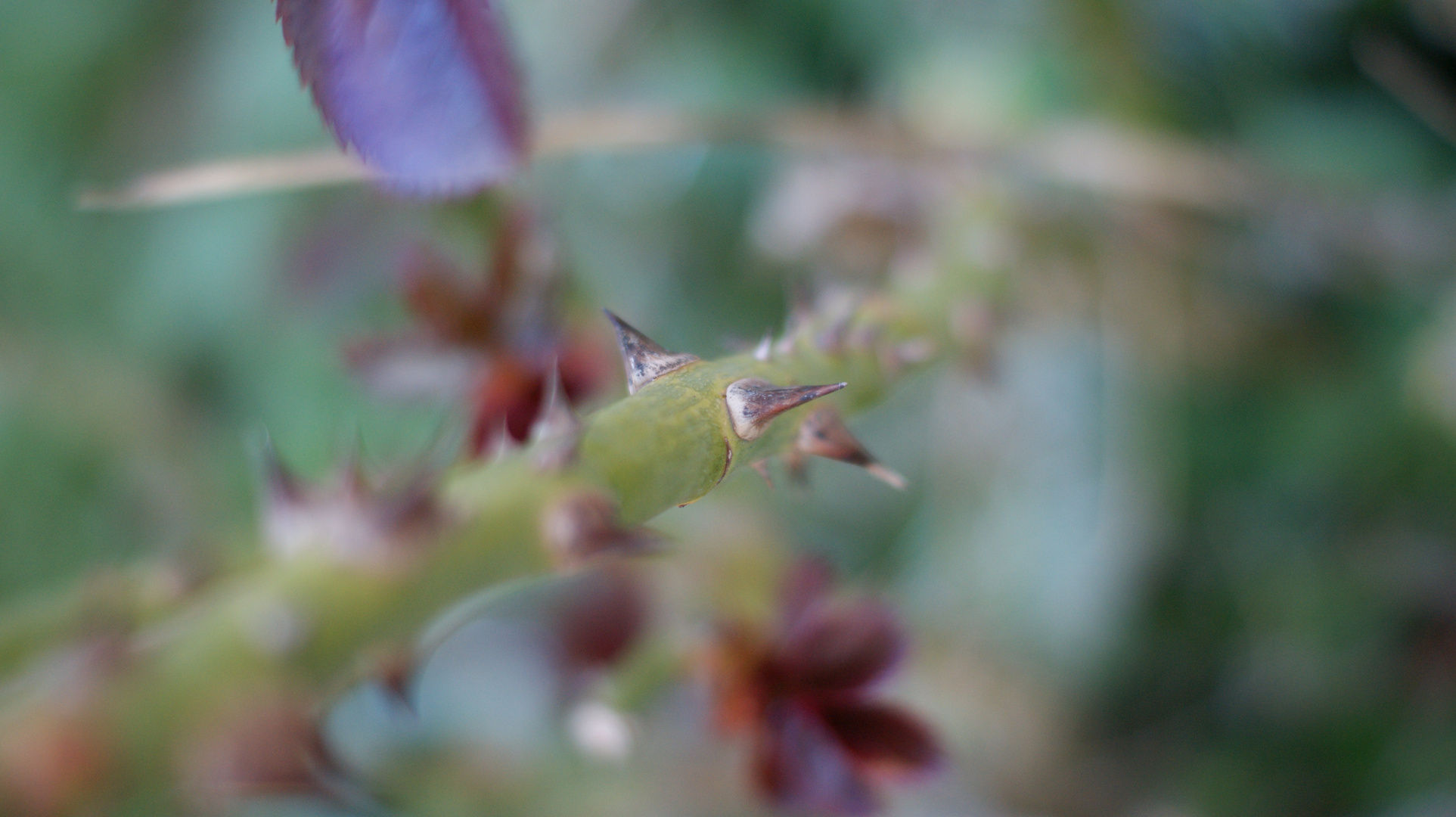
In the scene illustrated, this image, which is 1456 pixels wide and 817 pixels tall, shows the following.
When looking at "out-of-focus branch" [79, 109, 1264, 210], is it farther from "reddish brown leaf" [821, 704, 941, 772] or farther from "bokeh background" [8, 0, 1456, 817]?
"reddish brown leaf" [821, 704, 941, 772]

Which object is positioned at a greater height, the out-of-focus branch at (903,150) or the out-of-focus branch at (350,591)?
the out-of-focus branch at (350,591)

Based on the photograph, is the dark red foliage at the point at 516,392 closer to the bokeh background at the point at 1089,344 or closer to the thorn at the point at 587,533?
the thorn at the point at 587,533

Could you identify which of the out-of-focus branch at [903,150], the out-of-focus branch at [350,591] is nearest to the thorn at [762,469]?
the out-of-focus branch at [350,591]

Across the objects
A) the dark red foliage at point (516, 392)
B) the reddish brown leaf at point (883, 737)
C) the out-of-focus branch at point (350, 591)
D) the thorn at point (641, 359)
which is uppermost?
the thorn at point (641, 359)

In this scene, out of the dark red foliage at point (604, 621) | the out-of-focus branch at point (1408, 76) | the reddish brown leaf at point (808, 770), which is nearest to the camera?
the reddish brown leaf at point (808, 770)

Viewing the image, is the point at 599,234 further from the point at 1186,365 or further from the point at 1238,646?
the point at 1238,646

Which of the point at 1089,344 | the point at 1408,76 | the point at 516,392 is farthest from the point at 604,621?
the point at 1408,76

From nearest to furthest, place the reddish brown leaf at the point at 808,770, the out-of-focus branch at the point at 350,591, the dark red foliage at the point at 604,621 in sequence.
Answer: the out-of-focus branch at the point at 350,591, the reddish brown leaf at the point at 808,770, the dark red foliage at the point at 604,621
